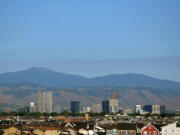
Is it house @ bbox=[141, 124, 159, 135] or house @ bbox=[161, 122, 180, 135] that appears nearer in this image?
house @ bbox=[141, 124, 159, 135]

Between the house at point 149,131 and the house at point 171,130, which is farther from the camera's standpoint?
the house at point 171,130

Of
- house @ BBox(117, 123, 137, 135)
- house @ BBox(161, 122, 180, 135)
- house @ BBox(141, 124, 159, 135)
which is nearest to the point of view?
house @ BBox(141, 124, 159, 135)

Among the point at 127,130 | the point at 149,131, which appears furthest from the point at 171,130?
the point at 127,130

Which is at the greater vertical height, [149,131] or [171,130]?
[171,130]

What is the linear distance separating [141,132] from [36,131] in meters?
18.7

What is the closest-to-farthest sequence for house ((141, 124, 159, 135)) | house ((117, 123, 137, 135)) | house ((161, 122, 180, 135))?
1. house ((141, 124, 159, 135))
2. house ((161, 122, 180, 135))
3. house ((117, 123, 137, 135))

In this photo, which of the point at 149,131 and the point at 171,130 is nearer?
the point at 149,131

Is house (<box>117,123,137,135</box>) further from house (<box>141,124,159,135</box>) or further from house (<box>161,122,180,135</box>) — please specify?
house (<box>161,122,180,135</box>)

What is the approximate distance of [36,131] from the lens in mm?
110875

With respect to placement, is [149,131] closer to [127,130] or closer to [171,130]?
[171,130]

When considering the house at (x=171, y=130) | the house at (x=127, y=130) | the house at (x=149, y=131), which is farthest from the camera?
the house at (x=127, y=130)

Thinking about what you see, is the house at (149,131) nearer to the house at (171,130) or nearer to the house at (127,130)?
the house at (171,130)

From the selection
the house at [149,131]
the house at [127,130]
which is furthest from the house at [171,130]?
the house at [127,130]

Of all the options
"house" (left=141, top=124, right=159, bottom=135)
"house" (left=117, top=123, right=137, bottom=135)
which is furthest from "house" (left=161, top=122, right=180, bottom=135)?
"house" (left=117, top=123, right=137, bottom=135)
